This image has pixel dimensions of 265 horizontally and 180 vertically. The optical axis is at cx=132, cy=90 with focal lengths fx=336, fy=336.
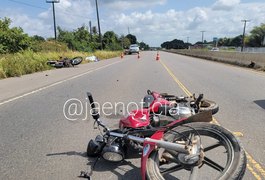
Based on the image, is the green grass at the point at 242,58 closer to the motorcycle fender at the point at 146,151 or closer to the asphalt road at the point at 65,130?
the asphalt road at the point at 65,130

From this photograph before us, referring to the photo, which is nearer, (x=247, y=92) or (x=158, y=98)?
(x=158, y=98)

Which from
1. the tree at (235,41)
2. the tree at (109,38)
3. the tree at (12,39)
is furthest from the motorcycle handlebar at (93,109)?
the tree at (235,41)

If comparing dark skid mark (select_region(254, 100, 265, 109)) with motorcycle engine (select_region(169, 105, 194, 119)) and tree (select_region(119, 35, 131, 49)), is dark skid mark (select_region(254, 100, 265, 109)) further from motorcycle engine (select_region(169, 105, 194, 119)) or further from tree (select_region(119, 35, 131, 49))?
tree (select_region(119, 35, 131, 49))

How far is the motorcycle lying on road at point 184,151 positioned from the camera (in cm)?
371

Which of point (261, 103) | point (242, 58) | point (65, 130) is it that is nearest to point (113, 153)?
point (65, 130)

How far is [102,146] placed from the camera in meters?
4.91

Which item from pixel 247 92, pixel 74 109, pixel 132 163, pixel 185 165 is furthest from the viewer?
pixel 247 92

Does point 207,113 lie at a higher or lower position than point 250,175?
higher

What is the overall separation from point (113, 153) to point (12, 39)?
28327 millimetres

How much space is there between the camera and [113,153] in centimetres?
457

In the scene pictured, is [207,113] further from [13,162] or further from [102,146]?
[13,162]

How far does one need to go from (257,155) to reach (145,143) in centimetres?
217

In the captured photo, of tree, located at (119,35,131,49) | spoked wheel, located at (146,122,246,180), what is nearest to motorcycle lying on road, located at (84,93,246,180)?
spoked wheel, located at (146,122,246,180)

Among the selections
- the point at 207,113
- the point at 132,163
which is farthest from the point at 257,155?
the point at 132,163
